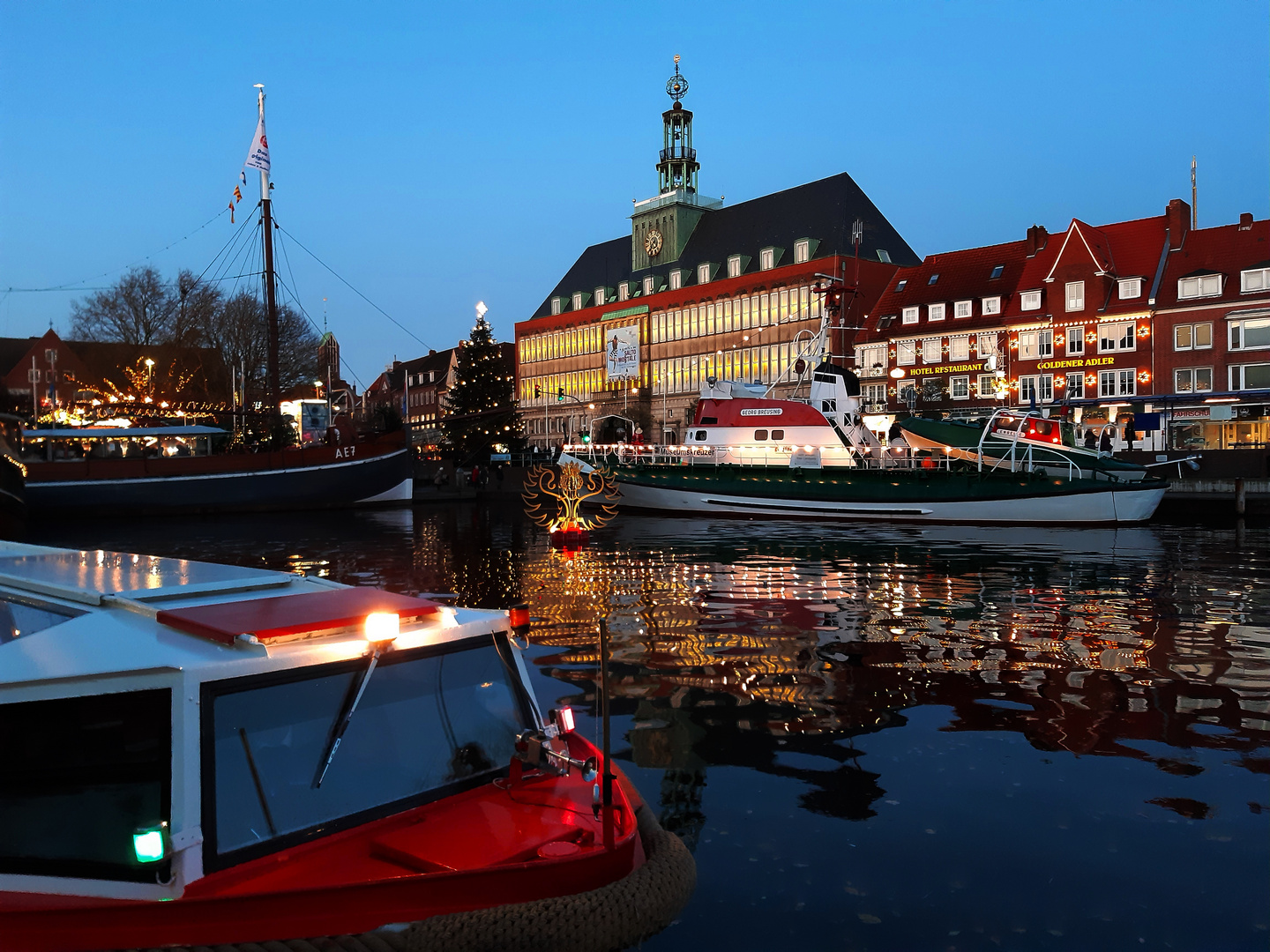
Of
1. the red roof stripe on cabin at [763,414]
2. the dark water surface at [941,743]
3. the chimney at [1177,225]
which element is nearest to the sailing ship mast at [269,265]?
the red roof stripe on cabin at [763,414]

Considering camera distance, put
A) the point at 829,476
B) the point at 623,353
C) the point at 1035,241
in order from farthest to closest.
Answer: the point at 623,353 < the point at 1035,241 < the point at 829,476

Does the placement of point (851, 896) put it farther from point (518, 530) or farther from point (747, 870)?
point (518, 530)

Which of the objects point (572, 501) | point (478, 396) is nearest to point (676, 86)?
point (478, 396)

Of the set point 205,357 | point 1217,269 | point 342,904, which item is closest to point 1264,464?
point 1217,269

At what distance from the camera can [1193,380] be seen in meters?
44.7

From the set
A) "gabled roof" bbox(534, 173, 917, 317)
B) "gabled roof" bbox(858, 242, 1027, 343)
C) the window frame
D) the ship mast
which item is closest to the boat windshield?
the ship mast

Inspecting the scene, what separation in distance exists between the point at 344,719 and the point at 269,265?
4544 centimetres

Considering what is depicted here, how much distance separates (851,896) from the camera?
189 inches

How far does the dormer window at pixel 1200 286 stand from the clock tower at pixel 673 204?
37.3m

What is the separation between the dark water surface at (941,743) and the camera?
468 cm

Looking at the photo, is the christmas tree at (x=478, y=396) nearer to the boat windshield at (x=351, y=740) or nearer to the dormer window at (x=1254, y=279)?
the dormer window at (x=1254, y=279)

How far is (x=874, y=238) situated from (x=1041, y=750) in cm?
5957

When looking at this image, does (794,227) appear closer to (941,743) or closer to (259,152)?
(259,152)

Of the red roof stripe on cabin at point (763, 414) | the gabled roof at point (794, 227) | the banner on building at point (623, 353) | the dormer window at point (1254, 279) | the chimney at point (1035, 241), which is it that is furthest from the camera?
the banner on building at point (623, 353)
